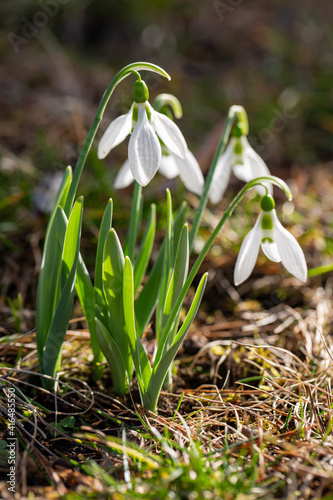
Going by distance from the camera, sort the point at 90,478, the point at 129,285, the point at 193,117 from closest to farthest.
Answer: the point at 90,478 < the point at 129,285 < the point at 193,117

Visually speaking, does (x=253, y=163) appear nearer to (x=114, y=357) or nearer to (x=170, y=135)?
(x=170, y=135)

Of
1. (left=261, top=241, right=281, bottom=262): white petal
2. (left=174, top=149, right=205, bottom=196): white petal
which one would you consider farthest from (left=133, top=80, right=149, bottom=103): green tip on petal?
(left=261, top=241, right=281, bottom=262): white petal

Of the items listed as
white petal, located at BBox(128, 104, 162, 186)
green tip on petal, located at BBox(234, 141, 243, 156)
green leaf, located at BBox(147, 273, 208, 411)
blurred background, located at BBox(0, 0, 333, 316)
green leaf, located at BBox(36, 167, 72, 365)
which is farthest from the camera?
blurred background, located at BBox(0, 0, 333, 316)

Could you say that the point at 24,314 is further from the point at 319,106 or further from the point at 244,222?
the point at 319,106

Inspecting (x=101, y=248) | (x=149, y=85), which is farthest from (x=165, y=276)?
(x=149, y=85)

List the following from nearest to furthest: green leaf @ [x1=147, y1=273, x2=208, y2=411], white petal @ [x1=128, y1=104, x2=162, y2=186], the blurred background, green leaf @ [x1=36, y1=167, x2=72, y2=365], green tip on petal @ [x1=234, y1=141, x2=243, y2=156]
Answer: white petal @ [x1=128, y1=104, x2=162, y2=186], green leaf @ [x1=147, y1=273, x2=208, y2=411], green leaf @ [x1=36, y1=167, x2=72, y2=365], green tip on petal @ [x1=234, y1=141, x2=243, y2=156], the blurred background

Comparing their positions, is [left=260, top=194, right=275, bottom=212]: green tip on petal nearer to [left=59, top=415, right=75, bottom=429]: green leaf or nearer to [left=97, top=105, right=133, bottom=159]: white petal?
[left=97, top=105, right=133, bottom=159]: white petal

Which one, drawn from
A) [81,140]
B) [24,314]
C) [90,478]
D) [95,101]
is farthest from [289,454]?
[95,101]
